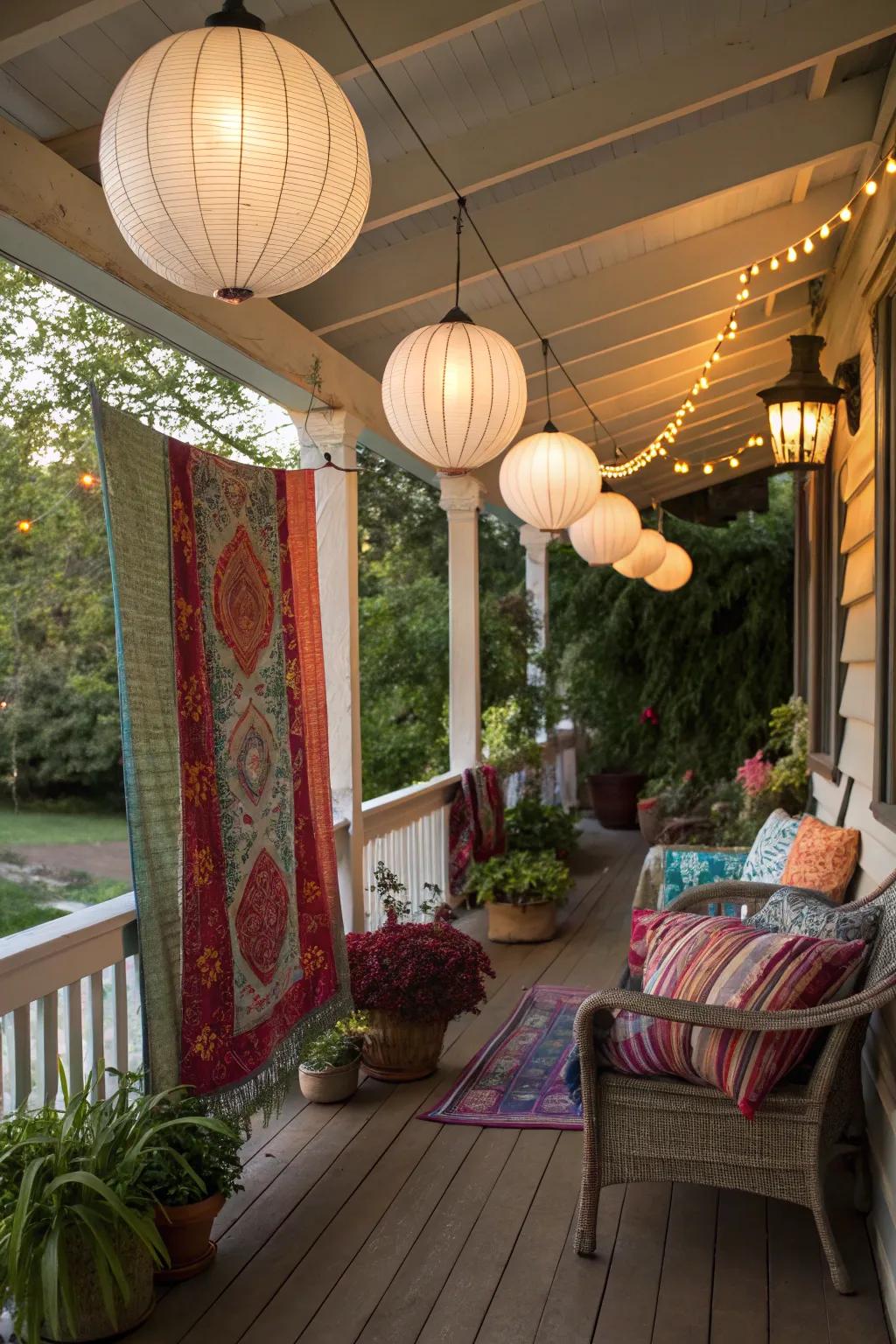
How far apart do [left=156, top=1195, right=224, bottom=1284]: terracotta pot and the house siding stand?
1502 millimetres

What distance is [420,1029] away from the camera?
384 cm

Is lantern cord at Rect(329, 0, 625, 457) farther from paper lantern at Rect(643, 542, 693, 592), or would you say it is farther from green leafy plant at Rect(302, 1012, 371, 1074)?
green leafy plant at Rect(302, 1012, 371, 1074)

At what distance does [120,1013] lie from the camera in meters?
2.99

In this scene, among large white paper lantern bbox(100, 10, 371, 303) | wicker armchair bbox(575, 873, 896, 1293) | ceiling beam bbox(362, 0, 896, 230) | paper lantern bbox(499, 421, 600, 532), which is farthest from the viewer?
paper lantern bbox(499, 421, 600, 532)

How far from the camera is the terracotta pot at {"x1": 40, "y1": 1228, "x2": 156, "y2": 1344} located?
2289mm

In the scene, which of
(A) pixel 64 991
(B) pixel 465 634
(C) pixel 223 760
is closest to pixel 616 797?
(B) pixel 465 634

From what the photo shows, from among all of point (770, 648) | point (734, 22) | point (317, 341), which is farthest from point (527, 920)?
point (770, 648)

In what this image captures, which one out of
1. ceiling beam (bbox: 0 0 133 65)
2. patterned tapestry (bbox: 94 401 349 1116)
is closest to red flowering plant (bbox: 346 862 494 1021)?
patterned tapestry (bbox: 94 401 349 1116)

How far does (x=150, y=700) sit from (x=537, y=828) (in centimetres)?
476

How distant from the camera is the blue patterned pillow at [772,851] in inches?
165

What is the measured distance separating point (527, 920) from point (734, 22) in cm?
404

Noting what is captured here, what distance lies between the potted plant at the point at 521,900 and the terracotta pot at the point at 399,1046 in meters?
1.95

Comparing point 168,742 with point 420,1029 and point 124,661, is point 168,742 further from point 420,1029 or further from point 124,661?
point 420,1029

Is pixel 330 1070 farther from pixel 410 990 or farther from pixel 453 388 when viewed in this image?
pixel 453 388
